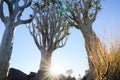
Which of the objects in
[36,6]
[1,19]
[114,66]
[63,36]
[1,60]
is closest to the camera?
[114,66]

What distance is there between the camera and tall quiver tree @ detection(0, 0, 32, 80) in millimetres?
8688

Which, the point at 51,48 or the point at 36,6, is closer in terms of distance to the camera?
the point at 51,48

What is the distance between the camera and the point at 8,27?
9.74 meters

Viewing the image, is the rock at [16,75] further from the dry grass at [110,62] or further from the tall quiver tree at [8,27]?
the dry grass at [110,62]

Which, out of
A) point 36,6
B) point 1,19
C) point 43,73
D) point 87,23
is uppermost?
point 36,6

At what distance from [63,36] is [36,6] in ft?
8.93

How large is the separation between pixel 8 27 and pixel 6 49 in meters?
1.19

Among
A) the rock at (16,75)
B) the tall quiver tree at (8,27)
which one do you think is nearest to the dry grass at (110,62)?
the tall quiver tree at (8,27)

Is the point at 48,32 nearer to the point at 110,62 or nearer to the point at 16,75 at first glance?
the point at 16,75

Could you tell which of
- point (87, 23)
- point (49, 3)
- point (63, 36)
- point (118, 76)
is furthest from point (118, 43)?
point (49, 3)

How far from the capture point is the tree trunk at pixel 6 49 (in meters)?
8.58

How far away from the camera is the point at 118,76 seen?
259 centimetres

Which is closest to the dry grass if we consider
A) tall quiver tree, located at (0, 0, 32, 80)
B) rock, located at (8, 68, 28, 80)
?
tall quiver tree, located at (0, 0, 32, 80)

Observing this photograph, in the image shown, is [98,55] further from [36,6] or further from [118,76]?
[36,6]
